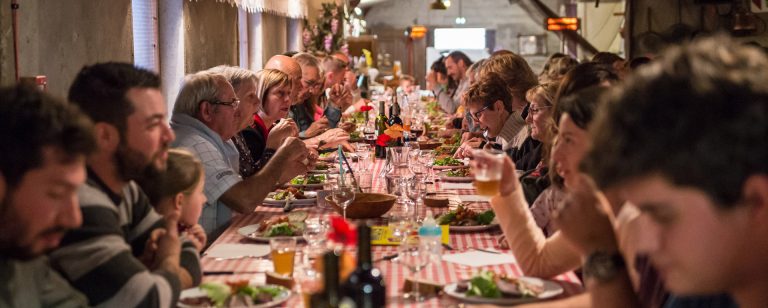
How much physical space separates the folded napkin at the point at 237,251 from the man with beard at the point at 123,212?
1.13 ft

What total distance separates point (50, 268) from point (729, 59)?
4.74 feet

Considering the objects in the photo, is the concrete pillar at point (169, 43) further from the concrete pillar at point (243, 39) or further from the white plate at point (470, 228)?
the concrete pillar at point (243, 39)

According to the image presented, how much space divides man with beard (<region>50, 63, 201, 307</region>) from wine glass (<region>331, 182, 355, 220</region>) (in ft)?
Answer: 2.66

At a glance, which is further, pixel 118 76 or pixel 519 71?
pixel 519 71

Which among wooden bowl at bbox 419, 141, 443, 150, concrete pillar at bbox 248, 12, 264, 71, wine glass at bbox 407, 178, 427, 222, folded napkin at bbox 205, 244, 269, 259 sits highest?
concrete pillar at bbox 248, 12, 264, 71

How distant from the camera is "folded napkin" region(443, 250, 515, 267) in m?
2.76

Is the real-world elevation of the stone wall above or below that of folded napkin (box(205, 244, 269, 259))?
above

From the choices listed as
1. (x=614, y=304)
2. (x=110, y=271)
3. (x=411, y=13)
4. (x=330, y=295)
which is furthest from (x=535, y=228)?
(x=411, y=13)

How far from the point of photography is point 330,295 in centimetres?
147

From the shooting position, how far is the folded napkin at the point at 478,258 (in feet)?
9.05

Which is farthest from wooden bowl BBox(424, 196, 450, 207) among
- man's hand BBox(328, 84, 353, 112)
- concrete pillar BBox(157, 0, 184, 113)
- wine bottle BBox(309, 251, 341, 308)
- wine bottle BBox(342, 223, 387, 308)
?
man's hand BBox(328, 84, 353, 112)

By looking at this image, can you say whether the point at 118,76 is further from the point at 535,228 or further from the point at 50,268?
the point at 535,228

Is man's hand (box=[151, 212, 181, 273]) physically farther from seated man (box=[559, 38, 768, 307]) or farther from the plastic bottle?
seated man (box=[559, 38, 768, 307])

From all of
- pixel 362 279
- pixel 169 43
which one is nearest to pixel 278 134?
pixel 169 43
